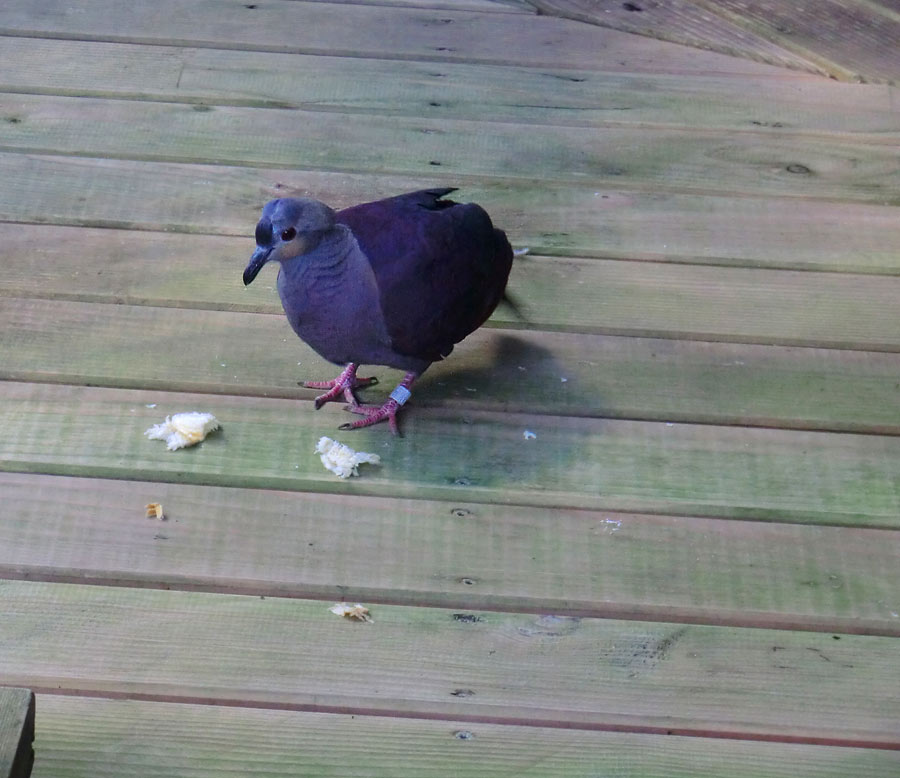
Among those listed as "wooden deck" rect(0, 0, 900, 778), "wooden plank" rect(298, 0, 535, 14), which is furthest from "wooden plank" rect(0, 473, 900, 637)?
"wooden plank" rect(298, 0, 535, 14)

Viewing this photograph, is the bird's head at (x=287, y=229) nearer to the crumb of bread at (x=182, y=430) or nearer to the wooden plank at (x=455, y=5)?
the crumb of bread at (x=182, y=430)

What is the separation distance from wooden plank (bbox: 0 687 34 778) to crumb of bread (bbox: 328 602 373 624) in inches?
23.5

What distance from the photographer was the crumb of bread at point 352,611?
1.74 metres

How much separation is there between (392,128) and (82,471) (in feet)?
4.19

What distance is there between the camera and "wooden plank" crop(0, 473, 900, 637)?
1.78 meters

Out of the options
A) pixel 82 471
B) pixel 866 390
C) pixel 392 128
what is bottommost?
pixel 82 471

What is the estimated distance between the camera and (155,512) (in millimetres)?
1888

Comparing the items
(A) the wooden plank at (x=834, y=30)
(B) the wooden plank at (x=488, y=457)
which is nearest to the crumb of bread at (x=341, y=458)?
(B) the wooden plank at (x=488, y=457)

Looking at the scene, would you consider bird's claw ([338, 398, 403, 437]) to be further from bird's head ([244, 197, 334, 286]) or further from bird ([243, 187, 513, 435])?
bird's head ([244, 197, 334, 286])

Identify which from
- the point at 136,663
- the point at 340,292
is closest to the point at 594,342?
the point at 340,292

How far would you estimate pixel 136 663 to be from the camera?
1.65 m

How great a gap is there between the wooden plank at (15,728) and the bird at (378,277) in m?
0.91

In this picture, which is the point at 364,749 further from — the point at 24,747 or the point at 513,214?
the point at 513,214

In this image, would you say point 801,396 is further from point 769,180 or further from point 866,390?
point 769,180
